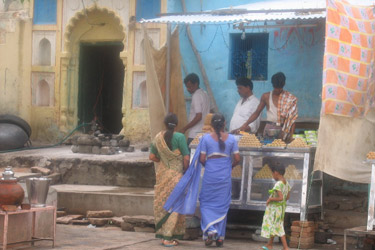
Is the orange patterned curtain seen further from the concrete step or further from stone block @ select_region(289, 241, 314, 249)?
the concrete step

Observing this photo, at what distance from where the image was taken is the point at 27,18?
15273 millimetres

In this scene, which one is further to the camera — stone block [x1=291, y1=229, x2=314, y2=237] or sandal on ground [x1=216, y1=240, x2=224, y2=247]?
stone block [x1=291, y1=229, x2=314, y2=237]

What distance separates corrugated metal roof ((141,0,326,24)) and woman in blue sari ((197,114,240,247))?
1.78m

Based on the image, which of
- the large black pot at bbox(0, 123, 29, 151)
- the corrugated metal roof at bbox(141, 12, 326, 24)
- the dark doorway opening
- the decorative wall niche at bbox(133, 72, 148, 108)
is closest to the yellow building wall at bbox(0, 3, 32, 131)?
the large black pot at bbox(0, 123, 29, 151)

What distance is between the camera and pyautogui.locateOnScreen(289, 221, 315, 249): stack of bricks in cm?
951

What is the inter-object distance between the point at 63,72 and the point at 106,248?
6885mm

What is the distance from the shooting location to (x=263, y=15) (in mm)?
10609

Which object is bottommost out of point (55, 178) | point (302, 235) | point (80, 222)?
point (80, 222)

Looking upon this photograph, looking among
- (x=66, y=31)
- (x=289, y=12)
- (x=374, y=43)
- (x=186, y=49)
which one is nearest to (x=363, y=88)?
(x=374, y=43)

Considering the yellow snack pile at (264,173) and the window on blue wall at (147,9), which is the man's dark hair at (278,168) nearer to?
the yellow snack pile at (264,173)

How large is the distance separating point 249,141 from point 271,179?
0.56 metres

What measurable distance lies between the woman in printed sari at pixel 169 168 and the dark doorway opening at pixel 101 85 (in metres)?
6.22

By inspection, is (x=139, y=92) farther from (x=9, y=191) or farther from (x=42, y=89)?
(x=9, y=191)

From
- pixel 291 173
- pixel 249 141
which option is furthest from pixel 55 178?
pixel 291 173
